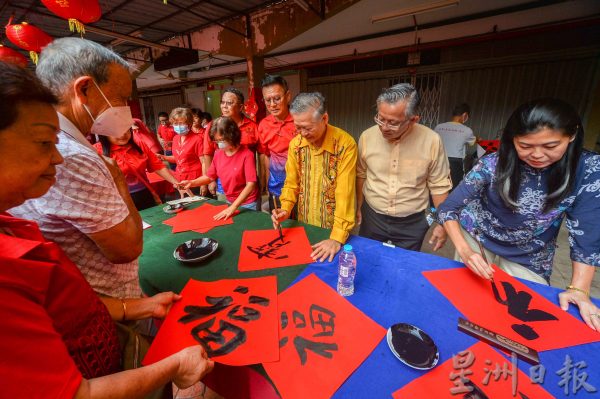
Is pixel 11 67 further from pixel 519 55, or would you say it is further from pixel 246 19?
pixel 519 55

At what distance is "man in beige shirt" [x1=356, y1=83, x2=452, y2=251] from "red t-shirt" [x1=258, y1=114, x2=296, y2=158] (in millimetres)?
932

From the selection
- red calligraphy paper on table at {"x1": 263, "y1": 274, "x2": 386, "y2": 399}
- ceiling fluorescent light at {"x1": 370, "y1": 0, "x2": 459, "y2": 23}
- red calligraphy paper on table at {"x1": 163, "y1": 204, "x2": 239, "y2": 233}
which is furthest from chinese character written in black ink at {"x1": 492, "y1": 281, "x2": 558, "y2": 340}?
ceiling fluorescent light at {"x1": 370, "y1": 0, "x2": 459, "y2": 23}

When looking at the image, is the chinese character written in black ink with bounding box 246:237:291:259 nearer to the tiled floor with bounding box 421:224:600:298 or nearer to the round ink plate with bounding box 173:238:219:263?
the round ink plate with bounding box 173:238:219:263

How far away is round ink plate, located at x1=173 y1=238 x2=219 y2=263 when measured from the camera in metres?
1.30

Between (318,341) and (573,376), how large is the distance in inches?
28.7

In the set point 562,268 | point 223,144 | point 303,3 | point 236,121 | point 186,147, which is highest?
point 303,3

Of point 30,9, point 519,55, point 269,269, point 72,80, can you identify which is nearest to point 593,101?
point 519,55

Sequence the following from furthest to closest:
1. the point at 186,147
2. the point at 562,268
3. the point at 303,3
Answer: the point at 303,3
the point at 186,147
the point at 562,268

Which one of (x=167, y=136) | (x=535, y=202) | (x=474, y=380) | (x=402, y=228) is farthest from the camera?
(x=167, y=136)

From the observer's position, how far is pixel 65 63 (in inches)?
34.0

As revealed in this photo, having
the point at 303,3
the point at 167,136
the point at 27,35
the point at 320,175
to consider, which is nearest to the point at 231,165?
the point at 320,175

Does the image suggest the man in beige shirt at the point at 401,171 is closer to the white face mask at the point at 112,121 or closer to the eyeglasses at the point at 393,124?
the eyeglasses at the point at 393,124

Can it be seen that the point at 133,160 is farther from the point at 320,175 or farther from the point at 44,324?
the point at 44,324

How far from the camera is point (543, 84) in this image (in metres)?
4.54
